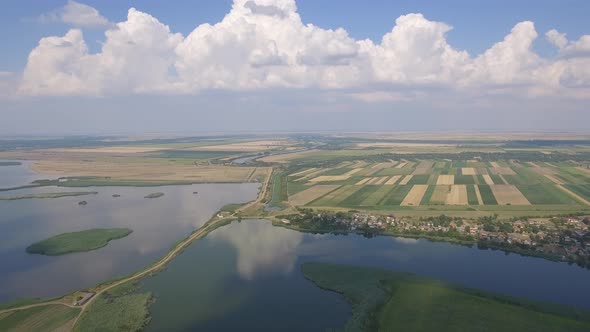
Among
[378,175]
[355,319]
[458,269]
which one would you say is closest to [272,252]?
[355,319]

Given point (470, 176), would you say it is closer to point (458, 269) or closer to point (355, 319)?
point (458, 269)

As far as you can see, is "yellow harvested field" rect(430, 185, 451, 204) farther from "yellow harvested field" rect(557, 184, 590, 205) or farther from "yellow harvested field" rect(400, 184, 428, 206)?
"yellow harvested field" rect(557, 184, 590, 205)

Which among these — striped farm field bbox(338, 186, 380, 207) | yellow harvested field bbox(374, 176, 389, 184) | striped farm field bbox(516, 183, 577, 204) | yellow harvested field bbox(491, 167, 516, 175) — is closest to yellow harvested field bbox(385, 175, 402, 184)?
yellow harvested field bbox(374, 176, 389, 184)

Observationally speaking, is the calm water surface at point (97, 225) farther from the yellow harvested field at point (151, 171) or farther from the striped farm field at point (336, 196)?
the striped farm field at point (336, 196)

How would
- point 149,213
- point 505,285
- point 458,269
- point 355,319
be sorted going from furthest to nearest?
point 149,213
point 458,269
point 505,285
point 355,319

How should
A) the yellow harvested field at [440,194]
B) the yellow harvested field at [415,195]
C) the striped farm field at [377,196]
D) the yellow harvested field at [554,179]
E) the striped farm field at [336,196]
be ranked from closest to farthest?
the yellow harvested field at [415,195] → the striped farm field at [377,196] → the yellow harvested field at [440,194] → the striped farm field at [336,196] → the yellow harvested field at [554,179]

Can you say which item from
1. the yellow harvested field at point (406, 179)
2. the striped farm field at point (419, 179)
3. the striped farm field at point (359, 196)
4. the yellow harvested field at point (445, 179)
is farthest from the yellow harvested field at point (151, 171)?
the yellow harvested field at point (445, 179)
